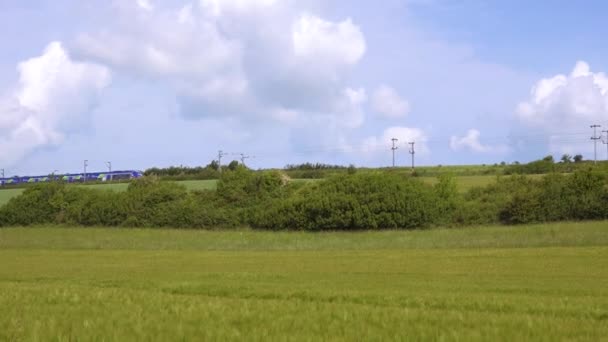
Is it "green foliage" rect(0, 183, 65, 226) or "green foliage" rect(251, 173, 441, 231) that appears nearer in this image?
"green foliage" rect(251, 173, 441, 231)

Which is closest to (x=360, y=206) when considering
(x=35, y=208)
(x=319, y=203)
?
(x=319, y=203)

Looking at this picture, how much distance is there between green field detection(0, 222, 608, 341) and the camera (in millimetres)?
9484

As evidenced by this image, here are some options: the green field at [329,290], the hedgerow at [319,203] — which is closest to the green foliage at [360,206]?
the hedgerow at [319,203]

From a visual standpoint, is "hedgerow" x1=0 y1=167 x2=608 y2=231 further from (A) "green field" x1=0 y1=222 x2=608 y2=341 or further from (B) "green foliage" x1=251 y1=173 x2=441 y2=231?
(A) "green field" x1=0 y1=222 x2=608 y2=341

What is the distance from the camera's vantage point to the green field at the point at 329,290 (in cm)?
948

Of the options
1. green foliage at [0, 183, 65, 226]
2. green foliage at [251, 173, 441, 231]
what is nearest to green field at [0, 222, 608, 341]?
green foliage at [251, 173, 441, 231]

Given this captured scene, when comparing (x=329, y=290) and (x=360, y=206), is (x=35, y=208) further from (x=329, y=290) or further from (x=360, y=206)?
(x=329, y=290)

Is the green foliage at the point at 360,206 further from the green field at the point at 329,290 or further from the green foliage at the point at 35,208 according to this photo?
the green foliage at the point at 35,208

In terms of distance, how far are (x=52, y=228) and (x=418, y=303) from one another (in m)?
59.8

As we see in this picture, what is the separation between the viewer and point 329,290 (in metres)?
19.5

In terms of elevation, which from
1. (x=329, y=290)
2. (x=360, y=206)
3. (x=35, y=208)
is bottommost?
(x=329, y=290)

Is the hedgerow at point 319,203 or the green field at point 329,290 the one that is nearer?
the green field at point 329,290

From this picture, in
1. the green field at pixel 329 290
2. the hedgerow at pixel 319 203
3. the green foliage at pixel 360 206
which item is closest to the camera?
the green field at pixel 329 290

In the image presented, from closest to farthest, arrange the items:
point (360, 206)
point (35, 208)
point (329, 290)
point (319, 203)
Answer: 1. point (329, 290)
2. point (360, 206)
3. point (319, 203)
4. point (35, 208)
